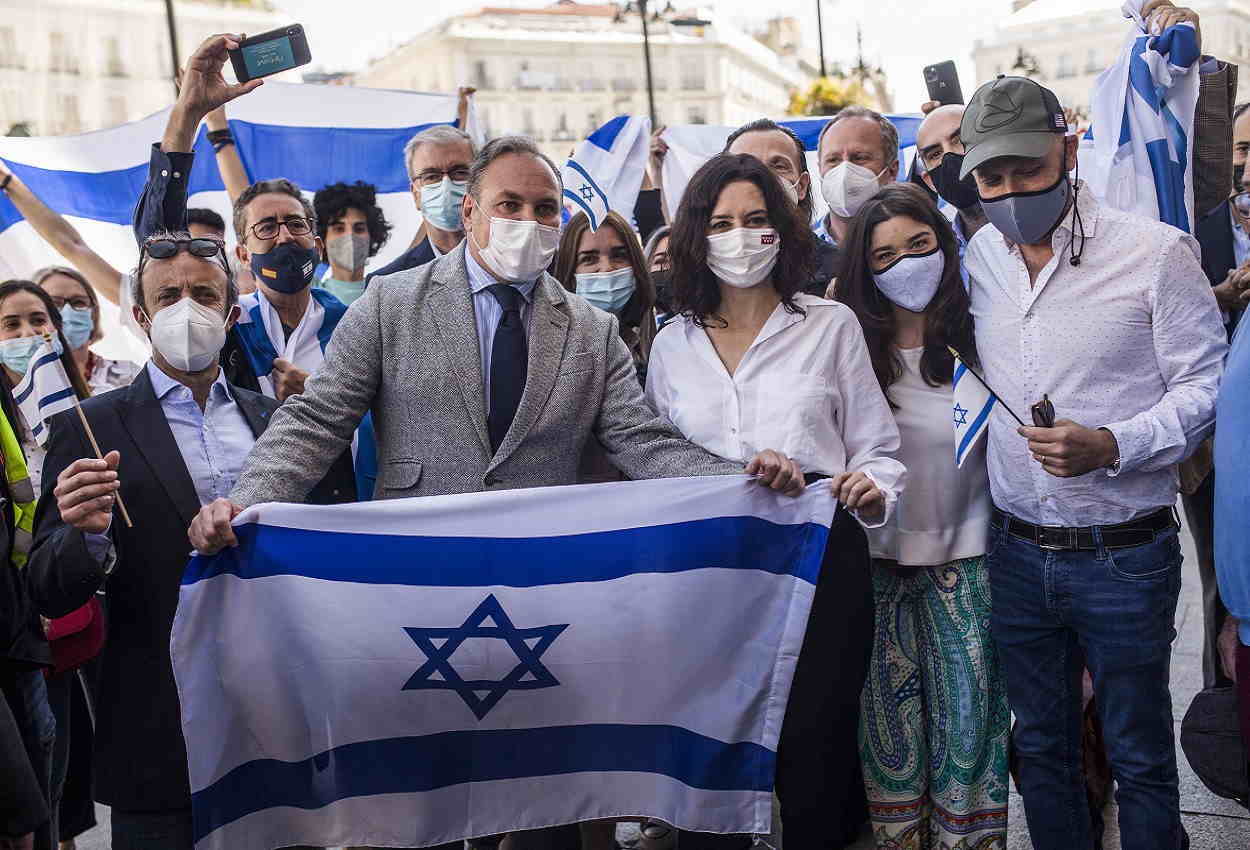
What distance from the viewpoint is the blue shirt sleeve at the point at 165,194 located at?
384 centimetres

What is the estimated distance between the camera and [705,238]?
11.7 ft

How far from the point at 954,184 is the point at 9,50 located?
171 ft

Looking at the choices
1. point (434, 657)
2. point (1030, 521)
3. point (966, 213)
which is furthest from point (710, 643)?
point (966, 213)

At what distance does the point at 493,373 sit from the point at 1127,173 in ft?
7.70

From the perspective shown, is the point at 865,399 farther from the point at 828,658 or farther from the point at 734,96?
the point at 734,96

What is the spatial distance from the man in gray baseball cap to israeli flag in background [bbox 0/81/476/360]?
4.05 metres

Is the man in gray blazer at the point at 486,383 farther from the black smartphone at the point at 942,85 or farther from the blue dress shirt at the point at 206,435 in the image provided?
the black smartphone at the point at 942,85

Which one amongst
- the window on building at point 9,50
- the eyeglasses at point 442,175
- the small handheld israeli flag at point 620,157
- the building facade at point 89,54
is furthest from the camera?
the building facade at point 89,54

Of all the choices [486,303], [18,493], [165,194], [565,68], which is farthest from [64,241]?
[565,68]

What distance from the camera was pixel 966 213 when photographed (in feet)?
14.1

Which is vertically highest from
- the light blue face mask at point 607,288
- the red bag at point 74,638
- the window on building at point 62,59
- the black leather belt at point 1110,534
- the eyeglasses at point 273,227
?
the window on building at point 62,59

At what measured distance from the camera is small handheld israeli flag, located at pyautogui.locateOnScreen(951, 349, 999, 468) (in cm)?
340

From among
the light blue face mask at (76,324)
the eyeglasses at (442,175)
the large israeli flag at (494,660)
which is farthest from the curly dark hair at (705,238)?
the light blue face mask at (76,324)

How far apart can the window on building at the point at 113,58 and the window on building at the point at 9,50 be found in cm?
325
